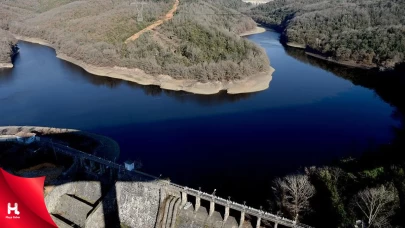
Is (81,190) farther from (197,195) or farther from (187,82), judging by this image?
(187,82)

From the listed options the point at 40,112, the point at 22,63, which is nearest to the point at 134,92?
the point at 40,112

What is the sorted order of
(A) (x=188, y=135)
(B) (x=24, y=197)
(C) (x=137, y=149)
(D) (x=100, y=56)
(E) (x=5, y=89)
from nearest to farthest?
(B) (x=24, y=197), (C) (x=137, y=149), (A) (x=188, y=135), (E) (x=5, y=89), (D) (x=100, y=56)

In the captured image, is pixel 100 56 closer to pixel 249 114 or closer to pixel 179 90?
pixel 179 90

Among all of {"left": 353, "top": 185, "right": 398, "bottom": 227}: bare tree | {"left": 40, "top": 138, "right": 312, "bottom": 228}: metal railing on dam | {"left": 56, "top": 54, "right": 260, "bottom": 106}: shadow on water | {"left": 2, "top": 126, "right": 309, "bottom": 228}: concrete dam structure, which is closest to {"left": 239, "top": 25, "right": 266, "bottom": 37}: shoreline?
{"left": 56, "top": 54, "right": 260, "bottom": 106}: shadow on water

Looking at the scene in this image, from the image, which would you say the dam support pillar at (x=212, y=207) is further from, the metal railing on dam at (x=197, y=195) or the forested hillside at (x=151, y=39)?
the forested hillside at (x=151, y=39)

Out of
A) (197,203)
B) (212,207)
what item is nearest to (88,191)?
(197,203)

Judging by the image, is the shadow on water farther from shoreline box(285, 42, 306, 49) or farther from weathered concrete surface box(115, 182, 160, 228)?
shoreline box(285, 42, 306, 49)
